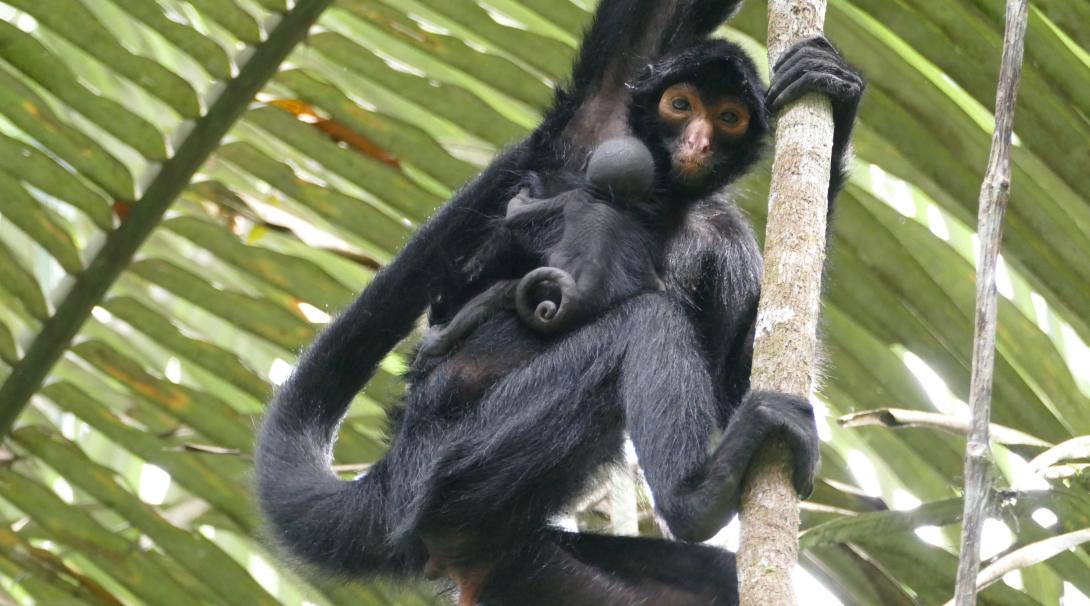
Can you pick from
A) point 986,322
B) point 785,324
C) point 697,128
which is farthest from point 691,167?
point 986,322

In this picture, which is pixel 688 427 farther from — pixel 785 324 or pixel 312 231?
pixel 312 231

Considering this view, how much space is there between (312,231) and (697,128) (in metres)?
1.76

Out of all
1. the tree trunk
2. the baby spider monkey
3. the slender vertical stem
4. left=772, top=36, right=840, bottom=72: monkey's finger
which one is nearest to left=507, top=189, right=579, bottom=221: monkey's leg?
the baby spider monkey

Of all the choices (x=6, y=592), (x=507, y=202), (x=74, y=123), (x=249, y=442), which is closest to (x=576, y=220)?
(x=507, y=202)

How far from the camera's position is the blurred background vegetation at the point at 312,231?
6.09 metres

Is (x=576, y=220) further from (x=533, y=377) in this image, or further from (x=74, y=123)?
(x=74, y=123)

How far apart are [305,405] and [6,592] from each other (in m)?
1.55

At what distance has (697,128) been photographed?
617 cm

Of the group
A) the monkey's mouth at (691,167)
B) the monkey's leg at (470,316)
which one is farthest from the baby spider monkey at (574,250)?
the monkey's mouth at (691,167)

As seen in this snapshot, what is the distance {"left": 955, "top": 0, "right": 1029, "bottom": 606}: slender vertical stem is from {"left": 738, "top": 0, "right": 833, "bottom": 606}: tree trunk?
1.49ft

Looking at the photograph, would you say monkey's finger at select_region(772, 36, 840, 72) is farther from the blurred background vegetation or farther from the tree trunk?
the blurred background vegetation

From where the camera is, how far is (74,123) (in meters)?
6.59

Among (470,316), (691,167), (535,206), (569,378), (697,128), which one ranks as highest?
(697,128)

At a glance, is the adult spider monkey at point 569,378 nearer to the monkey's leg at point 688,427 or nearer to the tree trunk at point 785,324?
the monkey's leg at point 688,427
